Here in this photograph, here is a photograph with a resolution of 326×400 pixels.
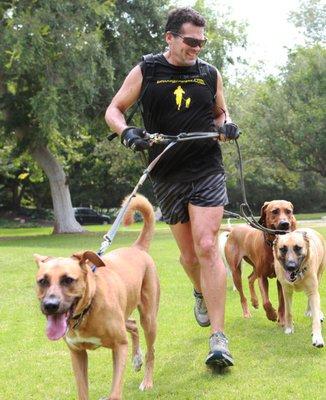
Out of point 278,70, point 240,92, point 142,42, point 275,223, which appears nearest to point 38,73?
point 142,42

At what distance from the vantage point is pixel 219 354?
447cm

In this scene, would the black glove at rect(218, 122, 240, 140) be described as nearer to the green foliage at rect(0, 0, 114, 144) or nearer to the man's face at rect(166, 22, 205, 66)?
the man's face at rect(166, 22, 205, 66)

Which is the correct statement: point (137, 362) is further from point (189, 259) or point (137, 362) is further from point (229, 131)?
point (229, 131)

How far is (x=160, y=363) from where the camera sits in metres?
5.14

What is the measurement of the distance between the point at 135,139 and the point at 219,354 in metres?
1.74

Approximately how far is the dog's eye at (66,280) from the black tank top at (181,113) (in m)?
1.75

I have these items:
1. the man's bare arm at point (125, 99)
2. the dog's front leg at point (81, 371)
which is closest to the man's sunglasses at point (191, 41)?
the man's bare arm at point (125, 99)

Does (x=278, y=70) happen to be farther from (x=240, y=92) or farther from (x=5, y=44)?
(x=5, y=44)

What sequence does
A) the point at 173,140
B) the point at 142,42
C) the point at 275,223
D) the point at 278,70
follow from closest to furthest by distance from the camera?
the point at 173,140
the point at 275,223
the point at 142,42
the point at 278,70

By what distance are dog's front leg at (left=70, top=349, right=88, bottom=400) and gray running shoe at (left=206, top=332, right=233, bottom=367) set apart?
103cm

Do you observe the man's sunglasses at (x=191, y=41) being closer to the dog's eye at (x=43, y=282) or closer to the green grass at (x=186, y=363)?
the dog's eye at (x=43, y=282)

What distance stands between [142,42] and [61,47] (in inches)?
214

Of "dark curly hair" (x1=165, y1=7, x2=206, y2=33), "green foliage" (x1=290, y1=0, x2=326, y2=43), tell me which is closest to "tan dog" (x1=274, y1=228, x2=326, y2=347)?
"dark curly hair" (x1=165, y1=7, x2=206, y2=33)

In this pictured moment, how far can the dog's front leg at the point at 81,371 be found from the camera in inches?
153
